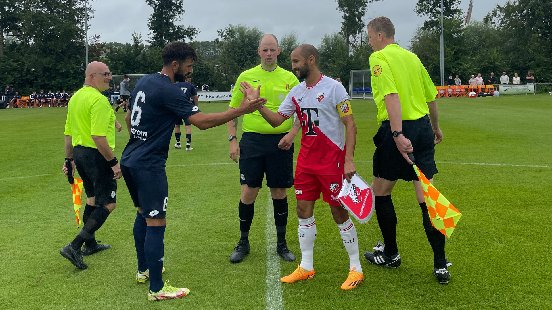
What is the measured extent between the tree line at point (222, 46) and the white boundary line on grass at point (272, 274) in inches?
2012

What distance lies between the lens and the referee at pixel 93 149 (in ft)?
19.6

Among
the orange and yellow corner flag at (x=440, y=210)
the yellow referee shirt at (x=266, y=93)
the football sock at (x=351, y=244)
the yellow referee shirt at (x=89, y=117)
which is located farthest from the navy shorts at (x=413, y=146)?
the yellow referee shirt at (x=89, y=117)

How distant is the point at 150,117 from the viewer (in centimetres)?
483

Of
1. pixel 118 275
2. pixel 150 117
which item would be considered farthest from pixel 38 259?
pixel 150 117

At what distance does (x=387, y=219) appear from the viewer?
559cm

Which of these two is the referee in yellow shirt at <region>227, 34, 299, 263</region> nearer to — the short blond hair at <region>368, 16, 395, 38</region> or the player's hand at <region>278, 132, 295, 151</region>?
the player's hand at <region>278, 132, 295, 151</region>

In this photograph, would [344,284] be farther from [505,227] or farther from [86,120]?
[86,120]

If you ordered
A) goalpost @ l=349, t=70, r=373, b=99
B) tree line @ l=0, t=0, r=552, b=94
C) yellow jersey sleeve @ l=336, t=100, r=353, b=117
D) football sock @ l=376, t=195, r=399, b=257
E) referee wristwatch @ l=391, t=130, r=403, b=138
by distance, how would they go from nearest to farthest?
referee wristwatch @ l=391, t=130, r=403, b=138 → yellow jersey sleeve @ l=336, t=100, r=353, b=117 → football sock @ l=376, t=195, r=399, b=257 → goalpost @ l=349, t=70, r=373, b=99 → tree line @ l=0, t=0, r=552, b=94

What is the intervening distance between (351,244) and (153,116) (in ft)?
7.49

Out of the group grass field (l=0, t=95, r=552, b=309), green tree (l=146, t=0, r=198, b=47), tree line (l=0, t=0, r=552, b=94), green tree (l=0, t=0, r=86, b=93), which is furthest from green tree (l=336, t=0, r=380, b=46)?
grass field (l=0, t=95, r=552, b=309)

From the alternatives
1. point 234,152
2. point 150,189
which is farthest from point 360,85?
point 150,189

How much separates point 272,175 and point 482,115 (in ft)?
71.3

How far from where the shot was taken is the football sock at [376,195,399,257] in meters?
5.57

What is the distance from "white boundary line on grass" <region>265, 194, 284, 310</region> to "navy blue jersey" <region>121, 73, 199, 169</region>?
1.58 meters
